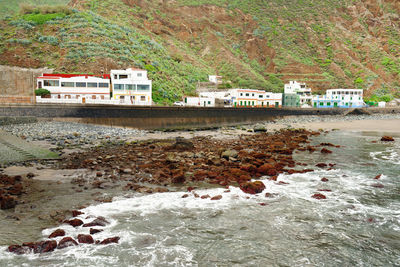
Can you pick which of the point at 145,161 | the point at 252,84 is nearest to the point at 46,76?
the point at 145,161

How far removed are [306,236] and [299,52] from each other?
137048 mm

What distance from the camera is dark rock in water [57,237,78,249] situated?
818 centimetres

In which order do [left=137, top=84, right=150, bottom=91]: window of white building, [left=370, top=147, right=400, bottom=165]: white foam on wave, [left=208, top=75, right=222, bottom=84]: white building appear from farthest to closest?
1. [left=208, top=75, right=222, bottom=84]: white building
2. [left=137, top=84, right=150, bottom=91]: window of white building
3. [left=370, top=147, right=400, bottom=165]: white foam on wave

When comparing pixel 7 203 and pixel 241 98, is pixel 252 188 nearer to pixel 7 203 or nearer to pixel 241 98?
pixel 7 203

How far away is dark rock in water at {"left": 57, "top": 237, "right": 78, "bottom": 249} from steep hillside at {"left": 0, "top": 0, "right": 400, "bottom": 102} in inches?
2127

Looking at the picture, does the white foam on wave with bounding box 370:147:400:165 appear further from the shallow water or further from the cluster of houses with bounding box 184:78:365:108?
the cluster of houses with bounding box 184:78:365:108

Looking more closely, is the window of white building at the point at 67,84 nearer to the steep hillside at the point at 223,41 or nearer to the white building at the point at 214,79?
the steep hillside at the point at 223,41

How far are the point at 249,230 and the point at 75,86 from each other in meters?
48.9

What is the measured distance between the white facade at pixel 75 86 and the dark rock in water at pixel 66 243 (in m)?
43.7

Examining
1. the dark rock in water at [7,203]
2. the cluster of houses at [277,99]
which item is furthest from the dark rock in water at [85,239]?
the cluster of houses at [277,99]

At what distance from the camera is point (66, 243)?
8.25 meters

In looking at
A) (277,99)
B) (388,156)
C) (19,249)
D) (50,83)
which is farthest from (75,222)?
(277,99)

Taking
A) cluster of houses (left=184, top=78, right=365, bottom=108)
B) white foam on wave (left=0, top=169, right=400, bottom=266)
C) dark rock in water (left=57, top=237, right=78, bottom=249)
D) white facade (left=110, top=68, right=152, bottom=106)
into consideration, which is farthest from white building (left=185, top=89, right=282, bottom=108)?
dark rock in water (left=57, top=237, right=78, bottom=249)

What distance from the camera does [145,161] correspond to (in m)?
19.3
